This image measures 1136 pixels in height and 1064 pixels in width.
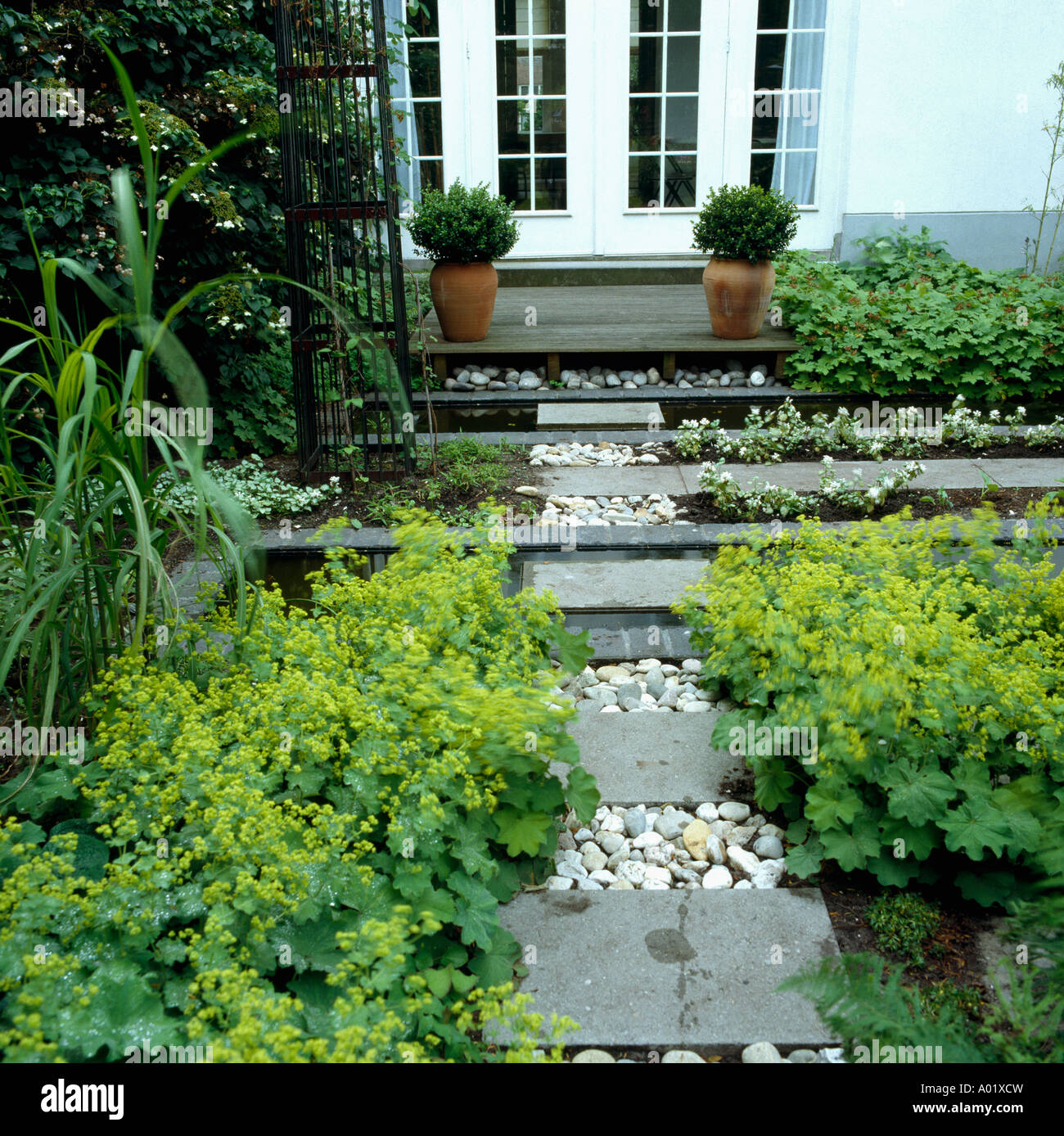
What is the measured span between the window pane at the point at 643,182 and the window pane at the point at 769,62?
1.03 metres

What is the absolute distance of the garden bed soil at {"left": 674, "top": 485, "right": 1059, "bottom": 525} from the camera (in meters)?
4.18

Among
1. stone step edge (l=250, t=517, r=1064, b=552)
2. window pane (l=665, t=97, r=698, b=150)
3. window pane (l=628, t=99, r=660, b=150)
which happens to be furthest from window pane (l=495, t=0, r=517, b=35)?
stone step edge (l=250, t=517, r=1064, b=552)

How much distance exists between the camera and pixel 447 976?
1779 millimetres

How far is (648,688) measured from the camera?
10.4 ft

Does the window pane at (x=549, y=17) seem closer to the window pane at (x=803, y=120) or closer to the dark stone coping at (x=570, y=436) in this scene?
the window pane at (x=803, y=120)

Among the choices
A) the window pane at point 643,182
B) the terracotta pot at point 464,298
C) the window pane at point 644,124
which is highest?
the window pane at point 644,124

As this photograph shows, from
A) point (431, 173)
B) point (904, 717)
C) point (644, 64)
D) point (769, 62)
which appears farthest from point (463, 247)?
point (904, 717)

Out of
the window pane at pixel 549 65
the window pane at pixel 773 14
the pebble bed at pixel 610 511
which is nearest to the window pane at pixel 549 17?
the window pane at pixel 549 65

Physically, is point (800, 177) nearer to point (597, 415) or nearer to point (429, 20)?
point (429, 20)

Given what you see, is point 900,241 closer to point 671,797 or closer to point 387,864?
point 671,797

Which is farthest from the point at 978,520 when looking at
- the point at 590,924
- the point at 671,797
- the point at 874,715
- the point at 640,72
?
the point at 640,72

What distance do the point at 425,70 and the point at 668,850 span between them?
24.5 ft

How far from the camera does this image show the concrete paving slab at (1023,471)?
4.49 metres

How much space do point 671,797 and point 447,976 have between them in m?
0.97
